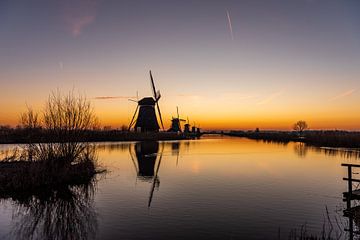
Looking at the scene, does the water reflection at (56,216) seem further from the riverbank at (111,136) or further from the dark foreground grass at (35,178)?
the riverbank at (111,136)

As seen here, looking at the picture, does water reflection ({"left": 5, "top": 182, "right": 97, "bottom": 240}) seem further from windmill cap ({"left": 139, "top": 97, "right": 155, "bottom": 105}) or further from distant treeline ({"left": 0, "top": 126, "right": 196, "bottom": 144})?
windmill cap ({"left": 139, "top": 97, "right": 155, "bottom": 105})

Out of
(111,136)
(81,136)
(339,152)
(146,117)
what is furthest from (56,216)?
(146,117)

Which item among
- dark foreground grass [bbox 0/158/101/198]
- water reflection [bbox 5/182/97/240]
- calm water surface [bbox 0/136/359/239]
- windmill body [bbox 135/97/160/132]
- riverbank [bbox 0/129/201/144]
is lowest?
water reflection [bbox 5/182/97/240]

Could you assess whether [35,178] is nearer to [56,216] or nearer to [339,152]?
[56,216]

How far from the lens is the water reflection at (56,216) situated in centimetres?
1000

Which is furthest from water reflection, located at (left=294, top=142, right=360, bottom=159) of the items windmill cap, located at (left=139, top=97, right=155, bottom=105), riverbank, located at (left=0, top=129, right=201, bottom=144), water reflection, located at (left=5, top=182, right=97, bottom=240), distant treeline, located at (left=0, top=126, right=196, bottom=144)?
windmill cap, located at (left=139, top=97, right=155, bottom=105)

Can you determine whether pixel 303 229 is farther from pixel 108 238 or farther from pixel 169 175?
pixel 169 175

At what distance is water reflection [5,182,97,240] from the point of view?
10.0 metres

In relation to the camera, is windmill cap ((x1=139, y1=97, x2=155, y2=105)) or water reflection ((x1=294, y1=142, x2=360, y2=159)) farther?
windmill cap ((x1=139, y1=97, x2=155, y2=105))

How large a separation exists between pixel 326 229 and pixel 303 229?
81 cm

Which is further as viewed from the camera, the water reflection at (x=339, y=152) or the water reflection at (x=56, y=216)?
the water reflection at (x=339, y=152)

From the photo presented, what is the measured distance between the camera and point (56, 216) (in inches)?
472

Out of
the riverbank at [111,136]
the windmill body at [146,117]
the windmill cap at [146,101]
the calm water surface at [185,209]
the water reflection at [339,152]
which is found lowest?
the calm water surface at [185,209]

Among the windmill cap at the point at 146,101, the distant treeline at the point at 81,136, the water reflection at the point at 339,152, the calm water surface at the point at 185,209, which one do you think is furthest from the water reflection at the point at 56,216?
the windmill cap at the point at 146,101
